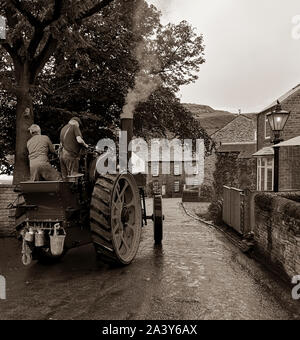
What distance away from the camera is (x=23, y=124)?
10117 millimetres

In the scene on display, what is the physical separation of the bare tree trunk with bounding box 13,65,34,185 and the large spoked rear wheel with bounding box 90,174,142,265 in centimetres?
381

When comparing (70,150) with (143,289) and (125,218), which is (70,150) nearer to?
(125,218)

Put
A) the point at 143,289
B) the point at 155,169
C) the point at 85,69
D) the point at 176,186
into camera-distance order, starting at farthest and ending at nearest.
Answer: the point at 176,186
the point at 155,169
the point at 85,69
the point at 143,289

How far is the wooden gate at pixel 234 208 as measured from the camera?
33.2ft

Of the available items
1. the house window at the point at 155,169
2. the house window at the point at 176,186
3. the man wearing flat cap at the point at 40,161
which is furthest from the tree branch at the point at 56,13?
the house window at the point at 176,186

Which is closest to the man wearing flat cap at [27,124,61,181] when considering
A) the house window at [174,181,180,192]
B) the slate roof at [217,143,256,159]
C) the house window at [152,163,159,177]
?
the slate roof at [217,143,256,159]

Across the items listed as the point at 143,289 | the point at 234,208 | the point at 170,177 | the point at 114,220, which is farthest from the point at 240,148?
the point at 143,289

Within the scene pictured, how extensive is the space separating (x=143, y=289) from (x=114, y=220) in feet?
4.67

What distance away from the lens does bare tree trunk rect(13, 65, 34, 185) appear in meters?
10.0

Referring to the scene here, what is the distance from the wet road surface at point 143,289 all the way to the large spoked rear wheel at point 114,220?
318 mm

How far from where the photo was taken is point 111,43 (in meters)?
13.5

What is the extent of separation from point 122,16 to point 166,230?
7.39 meters

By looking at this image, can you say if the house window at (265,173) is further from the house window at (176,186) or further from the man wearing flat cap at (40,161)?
the house window at (176,186)

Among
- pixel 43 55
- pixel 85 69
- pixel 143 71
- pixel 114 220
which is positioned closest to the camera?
pixel 114 220
